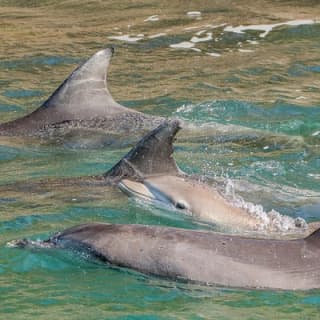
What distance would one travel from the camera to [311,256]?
590cm

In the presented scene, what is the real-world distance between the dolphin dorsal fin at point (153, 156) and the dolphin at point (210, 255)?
1460mm

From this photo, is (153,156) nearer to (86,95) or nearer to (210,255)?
(210,255)

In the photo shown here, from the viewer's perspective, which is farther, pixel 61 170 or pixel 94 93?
pixel 94 93

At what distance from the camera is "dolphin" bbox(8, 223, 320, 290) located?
19.3 feet

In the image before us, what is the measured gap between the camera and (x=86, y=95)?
421 inches

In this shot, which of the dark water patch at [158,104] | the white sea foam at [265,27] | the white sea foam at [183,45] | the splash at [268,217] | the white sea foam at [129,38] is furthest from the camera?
the white sea foam at [265,27]

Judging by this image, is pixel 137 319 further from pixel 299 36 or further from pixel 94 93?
pixel 299 36

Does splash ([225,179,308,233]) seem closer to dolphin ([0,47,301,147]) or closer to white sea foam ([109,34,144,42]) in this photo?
dolphin ([0,47,301,147])

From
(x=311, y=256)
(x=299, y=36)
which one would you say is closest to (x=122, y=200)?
(x=311, y=256)

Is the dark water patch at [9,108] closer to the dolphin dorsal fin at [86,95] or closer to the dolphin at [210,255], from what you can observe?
the dolphin dorsal fin at [86,95]

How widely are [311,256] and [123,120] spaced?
4863 mm

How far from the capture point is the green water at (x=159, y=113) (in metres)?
6.06

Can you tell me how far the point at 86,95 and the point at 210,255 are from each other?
492cm

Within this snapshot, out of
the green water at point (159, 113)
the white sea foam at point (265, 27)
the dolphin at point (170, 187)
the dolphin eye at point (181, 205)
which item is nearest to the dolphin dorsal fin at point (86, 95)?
the green water at point (159, 113)
